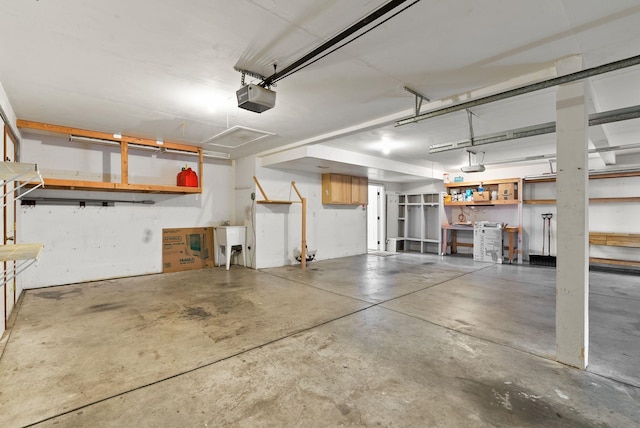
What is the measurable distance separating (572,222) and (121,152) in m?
6.13

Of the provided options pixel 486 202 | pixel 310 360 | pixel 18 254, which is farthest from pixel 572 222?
pixel 486 202

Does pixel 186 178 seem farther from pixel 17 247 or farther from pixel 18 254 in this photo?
pixel 18 254

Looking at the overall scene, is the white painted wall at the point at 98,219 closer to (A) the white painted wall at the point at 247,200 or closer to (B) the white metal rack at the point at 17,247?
(A) the white painted wall at the point at 247,200

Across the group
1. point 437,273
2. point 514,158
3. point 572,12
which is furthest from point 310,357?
point 514,158

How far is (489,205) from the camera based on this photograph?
329 inches

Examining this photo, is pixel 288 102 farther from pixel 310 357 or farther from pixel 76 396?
pixel 76 396

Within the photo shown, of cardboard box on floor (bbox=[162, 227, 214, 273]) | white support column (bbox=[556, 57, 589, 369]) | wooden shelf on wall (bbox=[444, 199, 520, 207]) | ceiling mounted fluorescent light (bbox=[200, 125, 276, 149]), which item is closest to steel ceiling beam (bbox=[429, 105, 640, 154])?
white support column (bbox=[556, 57, 589, 369])

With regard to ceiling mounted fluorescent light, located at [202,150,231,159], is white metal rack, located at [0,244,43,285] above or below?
below

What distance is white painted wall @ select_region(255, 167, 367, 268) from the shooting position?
6.45 meters

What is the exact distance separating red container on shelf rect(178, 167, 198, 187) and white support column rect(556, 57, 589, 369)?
5.34m

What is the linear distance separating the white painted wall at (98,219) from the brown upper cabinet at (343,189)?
2.92m

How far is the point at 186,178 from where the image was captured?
5484mm

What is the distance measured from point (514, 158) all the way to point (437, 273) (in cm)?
316

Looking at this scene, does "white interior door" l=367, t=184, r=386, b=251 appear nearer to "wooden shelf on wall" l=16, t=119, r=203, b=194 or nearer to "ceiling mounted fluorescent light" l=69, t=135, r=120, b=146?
"wooden shelf on wall" l=16, t=119, r=203, b=194
